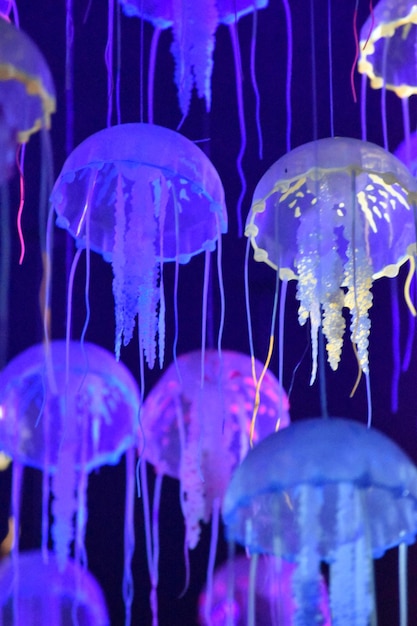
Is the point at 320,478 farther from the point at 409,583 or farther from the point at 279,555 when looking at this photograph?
the point at 409,583

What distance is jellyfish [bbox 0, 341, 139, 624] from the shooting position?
414 cm

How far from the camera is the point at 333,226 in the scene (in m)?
4.05

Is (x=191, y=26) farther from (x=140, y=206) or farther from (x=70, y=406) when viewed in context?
(x=70, y=406)

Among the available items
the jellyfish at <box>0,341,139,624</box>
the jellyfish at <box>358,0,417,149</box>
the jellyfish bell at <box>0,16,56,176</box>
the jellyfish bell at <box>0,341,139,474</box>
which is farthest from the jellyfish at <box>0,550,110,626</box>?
the jellyfish at <box>358,0,417,149</box>

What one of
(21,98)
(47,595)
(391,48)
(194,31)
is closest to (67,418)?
(47,595)

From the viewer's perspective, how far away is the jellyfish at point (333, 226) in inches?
142

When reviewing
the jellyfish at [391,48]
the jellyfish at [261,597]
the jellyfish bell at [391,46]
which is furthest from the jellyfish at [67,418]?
the jellyfish bell at [391,46]

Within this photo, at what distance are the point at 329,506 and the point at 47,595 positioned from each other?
1.48m

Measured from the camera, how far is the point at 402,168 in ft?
12.1

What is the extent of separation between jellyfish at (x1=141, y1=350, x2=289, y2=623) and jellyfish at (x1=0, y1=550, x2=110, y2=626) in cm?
33

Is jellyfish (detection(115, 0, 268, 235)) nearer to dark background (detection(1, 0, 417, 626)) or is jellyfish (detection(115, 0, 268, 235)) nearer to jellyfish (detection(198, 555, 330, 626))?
dark background (detection(1, 0, 417, 626))

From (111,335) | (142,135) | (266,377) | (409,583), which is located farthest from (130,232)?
(409,583)

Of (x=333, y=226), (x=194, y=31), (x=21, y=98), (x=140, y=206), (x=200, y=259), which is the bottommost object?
(x=333, y=226)

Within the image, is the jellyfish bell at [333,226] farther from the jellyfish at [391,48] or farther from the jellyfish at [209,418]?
the jellyfish at [209,418]
